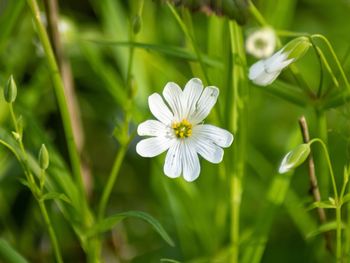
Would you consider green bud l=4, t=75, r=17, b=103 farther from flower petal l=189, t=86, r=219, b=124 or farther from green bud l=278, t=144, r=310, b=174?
green bud l=278, t=144, r=310, b=174

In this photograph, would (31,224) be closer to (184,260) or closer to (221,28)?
(184,260)

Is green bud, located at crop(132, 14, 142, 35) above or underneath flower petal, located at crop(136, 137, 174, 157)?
above

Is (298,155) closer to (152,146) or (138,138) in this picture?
(152,146)

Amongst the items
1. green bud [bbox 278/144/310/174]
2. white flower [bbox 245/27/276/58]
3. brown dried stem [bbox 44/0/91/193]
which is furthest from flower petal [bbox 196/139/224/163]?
brown dried stem [bbox 44/0/91/193]

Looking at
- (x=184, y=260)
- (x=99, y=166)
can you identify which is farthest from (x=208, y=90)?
(x=99, y=166)

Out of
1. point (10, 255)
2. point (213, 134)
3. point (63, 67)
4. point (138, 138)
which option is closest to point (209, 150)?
point (213, 134)

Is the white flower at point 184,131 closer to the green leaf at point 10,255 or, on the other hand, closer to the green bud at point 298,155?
the green bud at point 298,155

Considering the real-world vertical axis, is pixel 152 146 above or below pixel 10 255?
above
